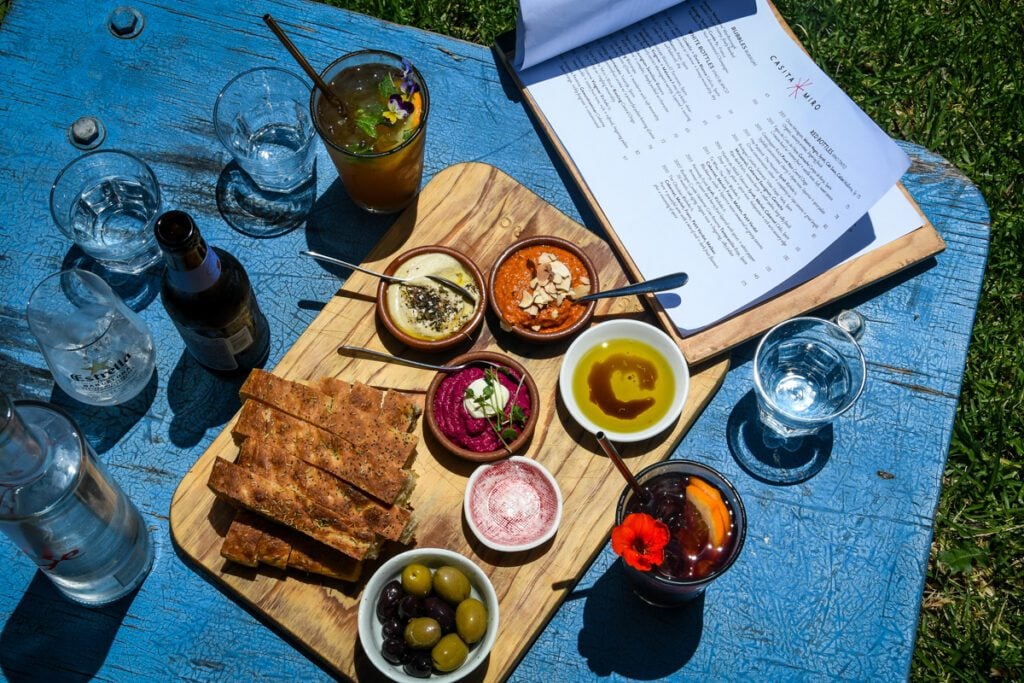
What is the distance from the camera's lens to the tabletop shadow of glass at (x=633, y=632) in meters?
2.49

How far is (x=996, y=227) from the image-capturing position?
3709 millimetres

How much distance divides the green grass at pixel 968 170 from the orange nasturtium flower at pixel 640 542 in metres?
1.64

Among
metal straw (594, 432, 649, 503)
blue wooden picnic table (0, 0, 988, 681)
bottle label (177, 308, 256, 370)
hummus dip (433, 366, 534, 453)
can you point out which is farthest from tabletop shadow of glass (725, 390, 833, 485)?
bottle label (177, 308, 256, 370)

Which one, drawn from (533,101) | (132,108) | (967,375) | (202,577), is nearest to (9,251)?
(132,108)

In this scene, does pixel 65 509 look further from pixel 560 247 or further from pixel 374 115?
pixel 560 247

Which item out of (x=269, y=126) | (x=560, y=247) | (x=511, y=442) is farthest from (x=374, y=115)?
(x=511, y=442)

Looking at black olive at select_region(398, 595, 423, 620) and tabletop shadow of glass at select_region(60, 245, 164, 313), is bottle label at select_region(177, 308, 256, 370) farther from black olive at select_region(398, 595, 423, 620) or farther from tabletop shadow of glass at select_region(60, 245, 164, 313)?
black olive at select_region(398, 595, 423, 620)

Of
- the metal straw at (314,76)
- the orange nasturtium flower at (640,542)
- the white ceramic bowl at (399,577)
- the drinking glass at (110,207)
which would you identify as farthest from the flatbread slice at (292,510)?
the metal straw at (314,76)

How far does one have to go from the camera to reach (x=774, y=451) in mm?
2686

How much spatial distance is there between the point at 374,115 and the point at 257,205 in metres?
0.51

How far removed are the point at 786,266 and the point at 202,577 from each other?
1972mm

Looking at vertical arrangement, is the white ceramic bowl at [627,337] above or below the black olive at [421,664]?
above

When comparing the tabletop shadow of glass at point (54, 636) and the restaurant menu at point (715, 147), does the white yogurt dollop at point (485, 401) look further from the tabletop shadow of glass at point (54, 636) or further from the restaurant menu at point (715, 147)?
the tabletop shadow of glass at point (54, 636)

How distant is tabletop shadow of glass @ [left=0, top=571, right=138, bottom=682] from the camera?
8.02ft
